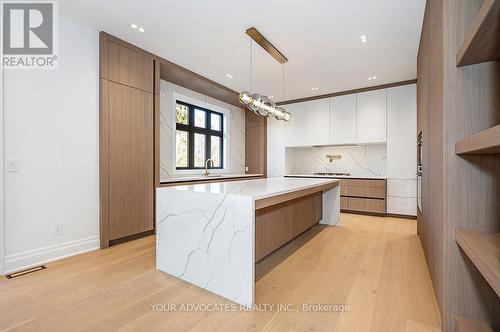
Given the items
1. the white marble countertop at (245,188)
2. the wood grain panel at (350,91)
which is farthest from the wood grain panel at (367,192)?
the white marble countertop at (245,188)

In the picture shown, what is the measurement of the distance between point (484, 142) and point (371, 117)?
4197mm

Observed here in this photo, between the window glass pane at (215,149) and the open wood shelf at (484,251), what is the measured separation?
4.56 meters

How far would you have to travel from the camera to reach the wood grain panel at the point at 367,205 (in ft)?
14.8

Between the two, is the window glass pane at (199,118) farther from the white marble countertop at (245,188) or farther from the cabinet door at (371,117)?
the cabinet door at (371,117)

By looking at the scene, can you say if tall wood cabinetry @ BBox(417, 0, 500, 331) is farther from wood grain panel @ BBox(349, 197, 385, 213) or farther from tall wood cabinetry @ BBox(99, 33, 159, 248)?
wood grain panel @ BBox(349, 197, 385, 213)

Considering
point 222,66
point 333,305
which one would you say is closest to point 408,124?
point 222,66

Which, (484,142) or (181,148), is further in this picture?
(181,148)

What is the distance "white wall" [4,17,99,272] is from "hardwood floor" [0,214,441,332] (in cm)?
28

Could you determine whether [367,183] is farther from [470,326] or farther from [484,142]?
[484,142]

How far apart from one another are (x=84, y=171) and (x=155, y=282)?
158cm

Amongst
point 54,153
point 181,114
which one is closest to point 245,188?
point 54,153

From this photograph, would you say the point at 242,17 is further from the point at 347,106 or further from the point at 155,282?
the point at 347,106

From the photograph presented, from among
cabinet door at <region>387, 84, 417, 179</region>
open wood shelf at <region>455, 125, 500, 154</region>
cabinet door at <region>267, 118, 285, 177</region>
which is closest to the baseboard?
open wood shelf at <region>455, 125, 500, 154</region>

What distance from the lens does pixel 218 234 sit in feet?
5.87
